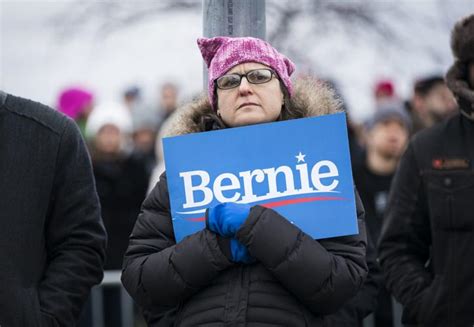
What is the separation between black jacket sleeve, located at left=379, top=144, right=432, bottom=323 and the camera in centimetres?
539

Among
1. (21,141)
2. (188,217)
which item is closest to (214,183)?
(188,217)

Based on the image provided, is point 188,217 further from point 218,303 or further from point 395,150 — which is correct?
point 395,150

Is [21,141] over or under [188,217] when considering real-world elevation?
over

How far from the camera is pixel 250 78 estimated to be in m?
4.51

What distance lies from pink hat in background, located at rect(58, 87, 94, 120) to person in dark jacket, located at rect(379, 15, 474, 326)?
18.3ft

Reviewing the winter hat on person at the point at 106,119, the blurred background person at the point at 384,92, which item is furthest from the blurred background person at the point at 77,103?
the blurred background person at the point at 384,92

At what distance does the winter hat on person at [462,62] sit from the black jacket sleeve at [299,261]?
1344 millimetres

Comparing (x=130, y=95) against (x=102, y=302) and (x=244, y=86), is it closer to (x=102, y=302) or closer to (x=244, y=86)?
(x=102, y=302)

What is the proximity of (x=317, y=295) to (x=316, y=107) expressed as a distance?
859mm

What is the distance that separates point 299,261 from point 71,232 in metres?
1.01

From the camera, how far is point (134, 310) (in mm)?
8258

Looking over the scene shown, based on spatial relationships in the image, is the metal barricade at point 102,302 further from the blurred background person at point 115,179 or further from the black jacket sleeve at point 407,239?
the black jacket sleeve at point 407,239

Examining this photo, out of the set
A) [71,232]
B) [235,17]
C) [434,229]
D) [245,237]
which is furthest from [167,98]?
[245,237]

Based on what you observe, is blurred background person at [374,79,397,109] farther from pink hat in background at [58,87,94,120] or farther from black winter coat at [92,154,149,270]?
black winter coat at [92,154,149,270]
